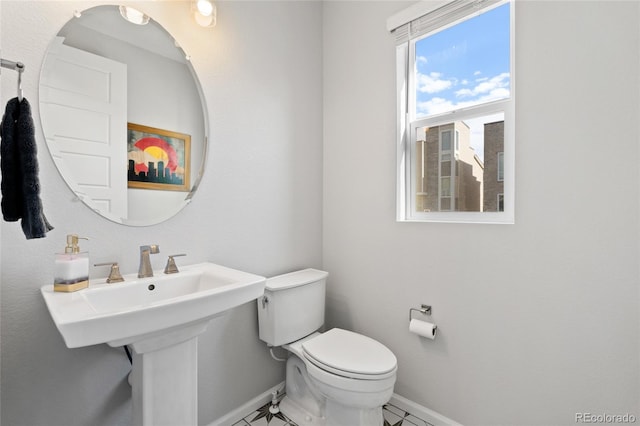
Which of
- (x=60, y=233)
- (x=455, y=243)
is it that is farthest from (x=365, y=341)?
(x=60, y=233)

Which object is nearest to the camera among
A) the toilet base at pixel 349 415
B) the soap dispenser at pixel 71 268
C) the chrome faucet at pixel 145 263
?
the soap dispenser at pixel 71 268

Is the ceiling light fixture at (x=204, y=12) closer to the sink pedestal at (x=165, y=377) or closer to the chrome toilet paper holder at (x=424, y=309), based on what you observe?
the sink pedestal at (x=165, y=377)

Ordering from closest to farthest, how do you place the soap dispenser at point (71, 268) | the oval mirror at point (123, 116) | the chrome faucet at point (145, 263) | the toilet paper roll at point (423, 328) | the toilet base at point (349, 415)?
1. the soap dispenser at point (71, 268)
2. the oval mirror at point (123, 116)
3. the chrome faucet at point (145, 263)
4. the toilet base at point (349, 415)
5. the toilet paper roll at point (423, 328)

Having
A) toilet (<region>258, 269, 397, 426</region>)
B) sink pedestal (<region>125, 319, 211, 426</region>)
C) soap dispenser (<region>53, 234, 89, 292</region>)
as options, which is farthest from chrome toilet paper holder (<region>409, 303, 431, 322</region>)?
soap dispenser (<region>53, 234, 89, 292</region>)

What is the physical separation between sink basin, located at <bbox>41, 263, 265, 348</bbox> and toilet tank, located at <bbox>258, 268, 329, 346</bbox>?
1.23 feet

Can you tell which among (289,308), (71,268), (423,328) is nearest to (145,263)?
(71,268)

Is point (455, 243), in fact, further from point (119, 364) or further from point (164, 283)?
point (119, 364)

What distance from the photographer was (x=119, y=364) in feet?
3.86

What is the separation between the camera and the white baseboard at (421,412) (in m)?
1.52

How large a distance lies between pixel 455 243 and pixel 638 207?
652mm

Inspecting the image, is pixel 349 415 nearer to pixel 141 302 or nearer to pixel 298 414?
pixel 298 414

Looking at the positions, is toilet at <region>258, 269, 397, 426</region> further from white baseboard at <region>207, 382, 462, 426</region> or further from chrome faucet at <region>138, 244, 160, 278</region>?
chrome faucet at <region>138, 244, 160, 278</region>

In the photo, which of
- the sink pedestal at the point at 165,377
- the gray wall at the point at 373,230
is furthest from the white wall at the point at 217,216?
the sink pedestal at the point at 165,377

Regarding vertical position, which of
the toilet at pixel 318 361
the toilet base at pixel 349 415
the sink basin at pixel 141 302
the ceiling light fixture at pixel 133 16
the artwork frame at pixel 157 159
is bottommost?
the toilet base at pixel 349 415
